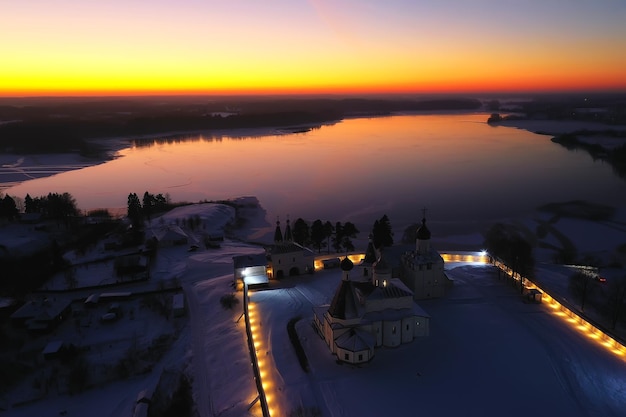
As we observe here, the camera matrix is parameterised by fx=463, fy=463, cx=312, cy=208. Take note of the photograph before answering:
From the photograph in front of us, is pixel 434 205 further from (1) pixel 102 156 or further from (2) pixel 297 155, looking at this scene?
(1) pixel 102 156

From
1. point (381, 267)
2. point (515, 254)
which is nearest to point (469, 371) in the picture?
point (381, 267)

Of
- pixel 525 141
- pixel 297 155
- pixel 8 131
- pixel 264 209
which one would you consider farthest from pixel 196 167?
pixel 525 141

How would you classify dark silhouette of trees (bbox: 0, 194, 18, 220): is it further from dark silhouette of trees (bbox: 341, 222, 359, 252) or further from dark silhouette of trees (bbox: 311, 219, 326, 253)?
dark silhouette of trees (bbox: 341, 222, 359, 252)

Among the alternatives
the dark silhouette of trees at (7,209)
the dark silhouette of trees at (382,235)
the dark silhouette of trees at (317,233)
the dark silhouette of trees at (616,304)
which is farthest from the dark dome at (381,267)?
the dark silhouette of trees at (7,209)

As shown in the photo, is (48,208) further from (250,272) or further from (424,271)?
(424,271)

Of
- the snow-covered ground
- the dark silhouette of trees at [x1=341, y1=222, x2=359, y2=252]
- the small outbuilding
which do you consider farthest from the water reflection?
the snow-covered ground

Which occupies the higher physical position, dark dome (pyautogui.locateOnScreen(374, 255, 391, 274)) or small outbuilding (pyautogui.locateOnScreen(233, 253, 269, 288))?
dark dome (pyautogui.locateOnScreen(374, 255, 391, 274))

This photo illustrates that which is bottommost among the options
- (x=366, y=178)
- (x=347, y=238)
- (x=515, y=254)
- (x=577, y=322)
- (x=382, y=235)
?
(x=366, y=178)
